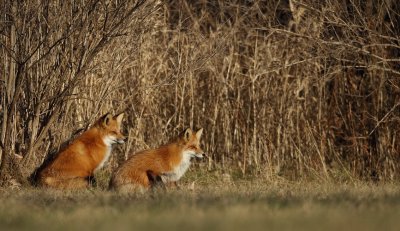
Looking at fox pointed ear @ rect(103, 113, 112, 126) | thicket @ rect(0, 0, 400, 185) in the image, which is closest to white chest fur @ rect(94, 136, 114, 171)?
fox pointed ear @ rect(103, 113, 112, 126)

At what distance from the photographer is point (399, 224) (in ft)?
17.7

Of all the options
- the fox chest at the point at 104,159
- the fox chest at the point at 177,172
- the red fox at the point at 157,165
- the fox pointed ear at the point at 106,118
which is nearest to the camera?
the red fox at the point at 157,165

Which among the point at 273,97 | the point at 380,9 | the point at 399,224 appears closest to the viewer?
the point at 399,224

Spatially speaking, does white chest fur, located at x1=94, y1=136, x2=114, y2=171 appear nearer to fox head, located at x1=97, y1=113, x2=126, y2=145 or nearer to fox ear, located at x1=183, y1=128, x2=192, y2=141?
fox head, located at x1=97, y1=113, x2=126, y2=145

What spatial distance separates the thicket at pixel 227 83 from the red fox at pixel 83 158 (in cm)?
38

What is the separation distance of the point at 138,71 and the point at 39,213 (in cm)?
623

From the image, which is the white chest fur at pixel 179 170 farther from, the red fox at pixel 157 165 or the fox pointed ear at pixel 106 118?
the fox pointed ear at pixel 106 118

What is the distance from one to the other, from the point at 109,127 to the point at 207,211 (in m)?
4.70

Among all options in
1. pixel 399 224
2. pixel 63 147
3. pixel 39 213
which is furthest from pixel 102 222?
pixel 63 147

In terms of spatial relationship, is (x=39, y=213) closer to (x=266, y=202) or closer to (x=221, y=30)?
(x=266, y=202)

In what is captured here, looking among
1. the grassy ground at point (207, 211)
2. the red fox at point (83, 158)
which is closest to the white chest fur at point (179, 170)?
the red fox at point (83, 158)

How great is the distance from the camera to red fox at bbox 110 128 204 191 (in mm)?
9570

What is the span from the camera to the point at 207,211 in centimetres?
612

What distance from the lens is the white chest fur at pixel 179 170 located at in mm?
10172
